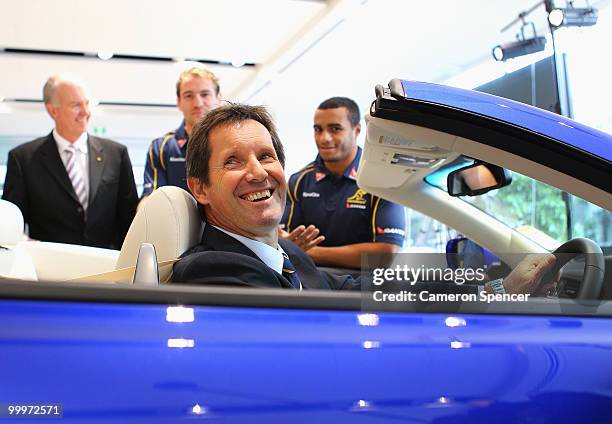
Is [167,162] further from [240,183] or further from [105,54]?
[105,54]

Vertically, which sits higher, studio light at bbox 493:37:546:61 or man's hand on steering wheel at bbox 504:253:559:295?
studio light at bbox 493:37:546:61

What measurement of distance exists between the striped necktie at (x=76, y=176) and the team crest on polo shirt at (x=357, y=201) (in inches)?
56.5

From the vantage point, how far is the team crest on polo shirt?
10.6 ft

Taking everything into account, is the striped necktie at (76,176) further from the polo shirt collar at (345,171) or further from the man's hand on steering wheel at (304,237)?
the man's hand on steering wheel at (304,237)

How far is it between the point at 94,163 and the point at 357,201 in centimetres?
146

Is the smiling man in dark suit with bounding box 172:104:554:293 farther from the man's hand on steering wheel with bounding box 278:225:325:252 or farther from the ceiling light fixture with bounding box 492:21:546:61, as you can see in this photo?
the ceiling light fixture with bounding box 492:21:546:61

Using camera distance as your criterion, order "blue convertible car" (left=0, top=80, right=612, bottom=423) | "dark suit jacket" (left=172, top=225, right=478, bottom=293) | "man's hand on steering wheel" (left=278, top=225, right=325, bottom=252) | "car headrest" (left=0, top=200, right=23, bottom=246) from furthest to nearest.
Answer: "man's hand on steering wheel" (left=278, top=225, right=325, bottom=252), "car headrest" (left=0, top=200, right=23, bottom=246), "dark suit jacket" (left=172, top=225, right=478, bottom=293), "blue convertible car" (left=0, top=80, right=612, bottom=423)

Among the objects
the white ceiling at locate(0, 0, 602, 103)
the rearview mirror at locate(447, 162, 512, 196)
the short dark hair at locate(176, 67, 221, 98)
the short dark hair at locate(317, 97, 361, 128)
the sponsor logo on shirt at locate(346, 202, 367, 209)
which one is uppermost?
the white ceiling at locate(0, 0, 602, 103)

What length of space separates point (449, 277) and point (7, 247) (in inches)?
49.3

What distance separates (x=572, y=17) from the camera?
5309 mm

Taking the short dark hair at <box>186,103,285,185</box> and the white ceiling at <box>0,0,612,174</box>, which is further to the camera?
the white ceiling at <box>0,0,612,174</box>

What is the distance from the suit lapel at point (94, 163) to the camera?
11.4 feet

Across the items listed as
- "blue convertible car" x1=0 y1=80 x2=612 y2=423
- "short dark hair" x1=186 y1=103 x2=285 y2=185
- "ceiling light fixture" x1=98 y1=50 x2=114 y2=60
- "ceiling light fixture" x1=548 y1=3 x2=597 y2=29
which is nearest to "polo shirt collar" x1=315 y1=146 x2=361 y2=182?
"short dark hair" x1=186 y1=103 x2=285 y2=185

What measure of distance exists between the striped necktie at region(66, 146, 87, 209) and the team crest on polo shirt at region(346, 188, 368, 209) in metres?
1.44
